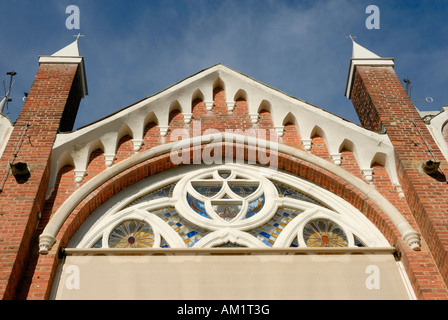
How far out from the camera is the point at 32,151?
8812 millimetres

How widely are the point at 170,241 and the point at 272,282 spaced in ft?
5.19

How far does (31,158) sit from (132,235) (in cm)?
190

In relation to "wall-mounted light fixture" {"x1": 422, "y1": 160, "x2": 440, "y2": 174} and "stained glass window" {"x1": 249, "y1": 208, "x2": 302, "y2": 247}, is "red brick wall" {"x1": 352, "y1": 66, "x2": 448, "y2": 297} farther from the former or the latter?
"stained glass window" {"x1": 249, "y1": 208, "x2": 302, "y2": 247}

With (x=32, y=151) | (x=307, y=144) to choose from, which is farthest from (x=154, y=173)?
(x=307, y=144)

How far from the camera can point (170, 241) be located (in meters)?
8.12

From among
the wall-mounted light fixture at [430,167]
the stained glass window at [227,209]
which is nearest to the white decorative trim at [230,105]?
the stained glass window at [227,209]

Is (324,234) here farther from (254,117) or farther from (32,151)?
(32,151)

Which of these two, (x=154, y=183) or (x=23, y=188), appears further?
(x=154, y=183)

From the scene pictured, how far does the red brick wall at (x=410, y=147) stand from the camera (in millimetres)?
7570

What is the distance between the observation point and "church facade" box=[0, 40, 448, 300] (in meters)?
7.36

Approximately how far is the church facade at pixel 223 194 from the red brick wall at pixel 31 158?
0.09ft

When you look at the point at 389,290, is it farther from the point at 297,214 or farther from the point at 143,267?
the point at 143,267

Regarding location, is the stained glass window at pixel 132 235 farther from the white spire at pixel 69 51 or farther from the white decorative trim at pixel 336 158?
the white spire at pixel 69 51
